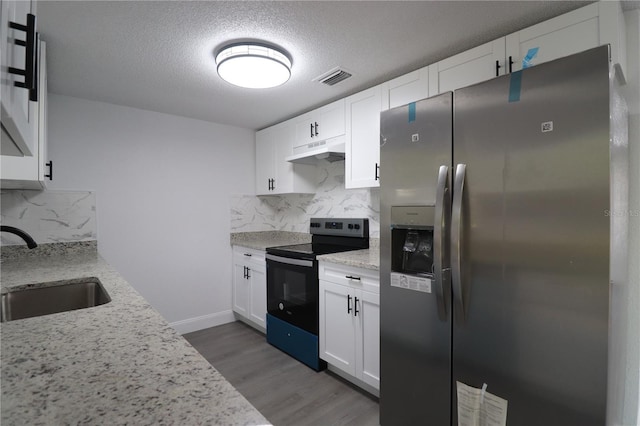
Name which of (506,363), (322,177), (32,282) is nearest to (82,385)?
(32,282)

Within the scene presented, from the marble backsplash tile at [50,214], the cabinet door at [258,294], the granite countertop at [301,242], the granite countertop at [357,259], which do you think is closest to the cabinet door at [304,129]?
the granite countertop at [301,242]

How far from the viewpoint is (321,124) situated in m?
2.87

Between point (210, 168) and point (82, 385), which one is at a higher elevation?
point (210, 168)

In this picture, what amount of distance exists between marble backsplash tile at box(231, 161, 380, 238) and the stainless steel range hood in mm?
192

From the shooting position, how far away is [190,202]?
3.39 m

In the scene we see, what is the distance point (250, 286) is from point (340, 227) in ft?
3.89

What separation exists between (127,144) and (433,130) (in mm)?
2898

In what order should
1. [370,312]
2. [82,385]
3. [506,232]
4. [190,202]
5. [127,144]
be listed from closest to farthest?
[82,385]
[506,232]
[370,312]
[127,144]
[190,202]

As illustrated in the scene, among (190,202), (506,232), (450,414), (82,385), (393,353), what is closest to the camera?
(82,385)

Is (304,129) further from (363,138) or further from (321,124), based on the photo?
(363,138)

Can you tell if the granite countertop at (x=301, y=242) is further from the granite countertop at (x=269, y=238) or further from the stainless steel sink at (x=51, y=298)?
the stainless steel sink at (x=51, y=298)

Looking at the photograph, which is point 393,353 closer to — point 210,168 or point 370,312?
point 370,312

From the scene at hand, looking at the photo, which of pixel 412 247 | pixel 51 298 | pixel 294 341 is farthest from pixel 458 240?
pixel 51 298

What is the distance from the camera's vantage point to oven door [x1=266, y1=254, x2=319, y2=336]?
248 cm
